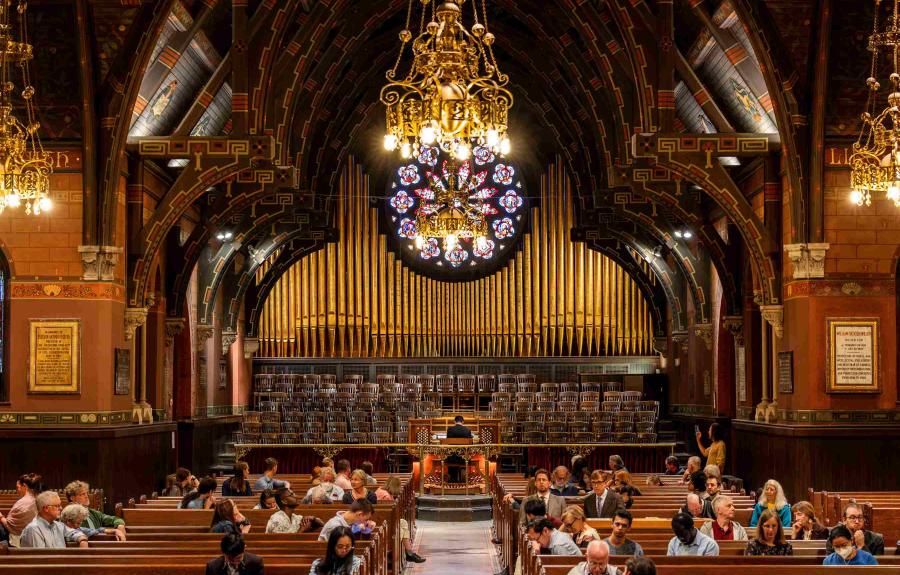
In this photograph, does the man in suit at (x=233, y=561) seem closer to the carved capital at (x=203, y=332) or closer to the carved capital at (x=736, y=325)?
the carved capital at (x=736, y=325)

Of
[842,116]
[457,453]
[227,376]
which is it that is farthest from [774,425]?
[227,376]

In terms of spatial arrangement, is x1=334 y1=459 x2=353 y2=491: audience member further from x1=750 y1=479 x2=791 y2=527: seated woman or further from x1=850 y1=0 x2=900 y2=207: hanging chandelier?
x1=850 y1=0 x2=900 y2=207: hanging chandelier

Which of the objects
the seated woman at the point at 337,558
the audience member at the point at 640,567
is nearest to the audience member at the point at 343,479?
the seated woman at the point at 337,558

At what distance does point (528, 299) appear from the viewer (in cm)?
3244

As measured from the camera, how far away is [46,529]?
33.4ft

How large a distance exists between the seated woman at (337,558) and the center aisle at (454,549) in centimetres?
543

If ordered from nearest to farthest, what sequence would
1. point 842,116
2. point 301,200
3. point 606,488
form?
1. point 606,488
2. point 842,116
3. point 301,200

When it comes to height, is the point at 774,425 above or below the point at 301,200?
below

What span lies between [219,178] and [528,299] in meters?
15.1

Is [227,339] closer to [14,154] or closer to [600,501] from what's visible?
[14,154]

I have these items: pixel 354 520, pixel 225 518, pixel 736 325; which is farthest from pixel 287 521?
pixel 736 325

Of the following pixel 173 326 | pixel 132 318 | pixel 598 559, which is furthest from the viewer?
pixel 173 326

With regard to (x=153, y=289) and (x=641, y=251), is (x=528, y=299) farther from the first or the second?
(x=153, y=289)

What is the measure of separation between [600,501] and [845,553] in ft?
11.8
